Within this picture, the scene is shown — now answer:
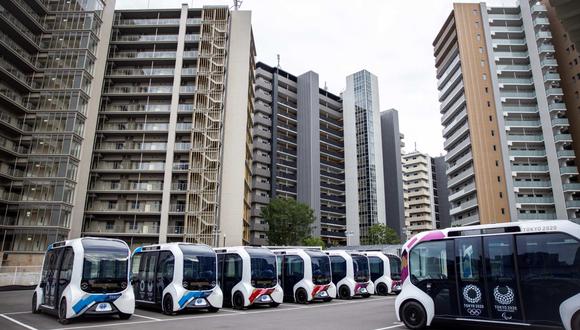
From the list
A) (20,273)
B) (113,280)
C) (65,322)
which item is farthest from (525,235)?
(20,273)

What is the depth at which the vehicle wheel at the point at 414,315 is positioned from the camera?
10.6m

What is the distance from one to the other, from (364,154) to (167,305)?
73065 millimetres

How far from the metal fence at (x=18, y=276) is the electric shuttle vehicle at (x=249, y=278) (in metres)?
21.3

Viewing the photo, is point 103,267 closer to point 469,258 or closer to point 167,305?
point 167,305

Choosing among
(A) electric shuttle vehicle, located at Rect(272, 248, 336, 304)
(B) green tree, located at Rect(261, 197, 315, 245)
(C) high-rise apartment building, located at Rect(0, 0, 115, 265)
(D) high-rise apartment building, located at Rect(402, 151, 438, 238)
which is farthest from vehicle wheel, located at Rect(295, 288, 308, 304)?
(D) high-rise apartment building, located at Rect(402, 151, 438, 238)

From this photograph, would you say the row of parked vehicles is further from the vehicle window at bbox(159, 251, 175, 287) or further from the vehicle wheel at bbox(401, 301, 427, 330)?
the vehicle wheel at bbox(401, 301, 427, 330)

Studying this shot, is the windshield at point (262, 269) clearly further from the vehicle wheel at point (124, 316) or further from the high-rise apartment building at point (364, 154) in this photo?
the high-rise apartment building at point (364, 154)

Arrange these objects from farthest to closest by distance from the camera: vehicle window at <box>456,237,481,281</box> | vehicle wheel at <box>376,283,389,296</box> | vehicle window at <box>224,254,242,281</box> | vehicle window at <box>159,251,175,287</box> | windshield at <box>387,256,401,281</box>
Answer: windshield at <box>387,256,401,281</box> < vehicle wheel at <box>376,283,389,296</box> < vehicle window at <box>224,254,242,281</box> < vehicle window at <box>159,251,175,287</box> < vehicle window at <box>456,237,481,281</box>

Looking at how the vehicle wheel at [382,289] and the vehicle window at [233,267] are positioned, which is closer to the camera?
the vehicle window at [233,267]

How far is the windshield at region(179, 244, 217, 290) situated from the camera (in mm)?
14383

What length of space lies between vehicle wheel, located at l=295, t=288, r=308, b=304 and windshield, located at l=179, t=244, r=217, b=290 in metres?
5.56

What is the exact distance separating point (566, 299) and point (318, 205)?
61780mm

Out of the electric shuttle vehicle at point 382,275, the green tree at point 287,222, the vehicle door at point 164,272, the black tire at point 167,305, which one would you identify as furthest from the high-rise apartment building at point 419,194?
the black tire at point 167,305

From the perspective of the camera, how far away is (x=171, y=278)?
14.5 metres
